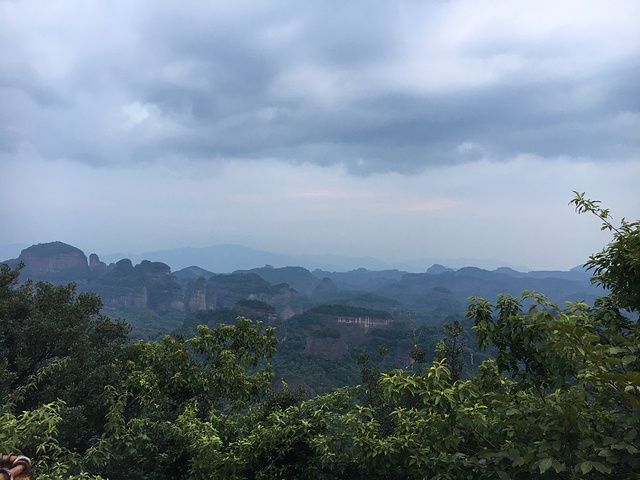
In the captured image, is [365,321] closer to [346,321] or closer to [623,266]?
[346,321]

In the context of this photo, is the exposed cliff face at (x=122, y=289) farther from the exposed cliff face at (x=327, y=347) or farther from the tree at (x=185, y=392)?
the tree at (x=185, y=392)

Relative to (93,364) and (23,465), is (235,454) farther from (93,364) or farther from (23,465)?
(93,364)

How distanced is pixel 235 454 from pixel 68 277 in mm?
235532

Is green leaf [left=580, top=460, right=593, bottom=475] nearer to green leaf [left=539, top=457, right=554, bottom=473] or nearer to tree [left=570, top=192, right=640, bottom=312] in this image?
green leaf [left=539, top=457, right=554, bottom=473]

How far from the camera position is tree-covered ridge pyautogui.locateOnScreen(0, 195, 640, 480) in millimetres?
3768

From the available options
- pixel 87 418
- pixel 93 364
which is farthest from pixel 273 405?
pixel 93 364

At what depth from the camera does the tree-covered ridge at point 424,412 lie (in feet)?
12.4

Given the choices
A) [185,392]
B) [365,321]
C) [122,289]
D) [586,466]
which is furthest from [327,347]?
[122,289]

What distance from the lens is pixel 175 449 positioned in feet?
30.7

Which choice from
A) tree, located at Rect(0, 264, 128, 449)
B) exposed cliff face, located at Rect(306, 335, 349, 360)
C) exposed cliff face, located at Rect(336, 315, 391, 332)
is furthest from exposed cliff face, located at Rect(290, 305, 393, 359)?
tree, located at Rect(0, 264, 128, 449)

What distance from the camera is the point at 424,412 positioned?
4945mm

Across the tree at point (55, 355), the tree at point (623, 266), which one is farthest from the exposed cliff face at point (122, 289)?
the tree at point (623, 266)

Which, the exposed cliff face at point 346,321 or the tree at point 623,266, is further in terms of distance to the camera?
the exposed cliff face at point 346,321

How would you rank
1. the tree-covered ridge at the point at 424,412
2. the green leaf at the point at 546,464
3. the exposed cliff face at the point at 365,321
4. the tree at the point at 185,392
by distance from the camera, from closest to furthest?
the green leaf at the point at 546,464 → the tree-covered ridge at the point at 424,412 → the tree at the point at 185,392 → the exposed cliff face at the point at 365,321
